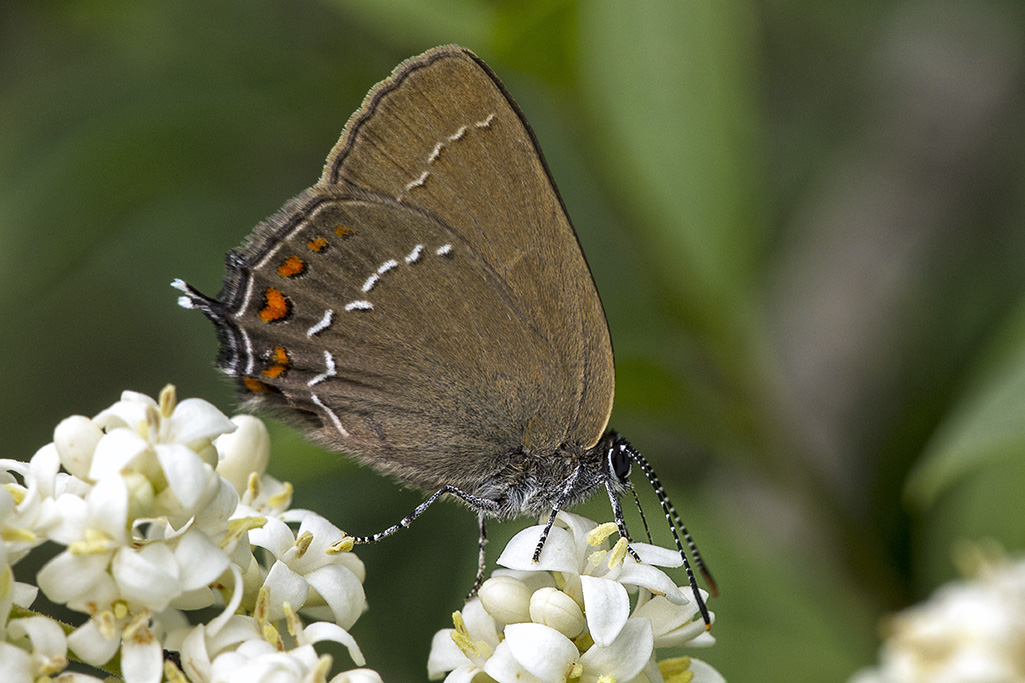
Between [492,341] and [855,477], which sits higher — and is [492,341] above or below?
below

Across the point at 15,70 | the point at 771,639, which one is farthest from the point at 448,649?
the point at 15,70

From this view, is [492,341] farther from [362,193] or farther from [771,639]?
[771,639]

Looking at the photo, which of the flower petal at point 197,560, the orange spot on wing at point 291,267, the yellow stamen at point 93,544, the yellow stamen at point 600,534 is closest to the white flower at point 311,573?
the flower petal at point 197,560

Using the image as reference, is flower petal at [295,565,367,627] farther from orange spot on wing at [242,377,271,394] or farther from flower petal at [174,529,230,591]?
orange spot on wing at [242,377,271,394]

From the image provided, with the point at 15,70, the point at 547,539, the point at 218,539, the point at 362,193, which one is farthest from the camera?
the point at 15,70

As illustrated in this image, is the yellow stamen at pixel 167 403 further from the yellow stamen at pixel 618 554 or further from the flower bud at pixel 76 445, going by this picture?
the yellow stamen at pixel 618 554

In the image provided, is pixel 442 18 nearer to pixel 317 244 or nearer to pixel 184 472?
pixel 317 244

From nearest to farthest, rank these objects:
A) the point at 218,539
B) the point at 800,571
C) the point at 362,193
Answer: the point at 218,539
the point at 362,193
the point at 800,571
